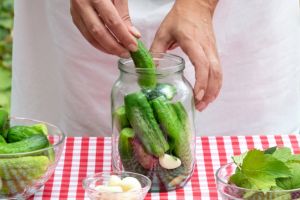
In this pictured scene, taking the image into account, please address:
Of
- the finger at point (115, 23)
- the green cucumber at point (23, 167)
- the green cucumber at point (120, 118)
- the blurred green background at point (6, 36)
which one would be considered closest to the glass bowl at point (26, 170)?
the green cucumber at point (23, 167)

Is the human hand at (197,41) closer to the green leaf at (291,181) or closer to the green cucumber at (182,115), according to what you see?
the green cucumber at (182,115)

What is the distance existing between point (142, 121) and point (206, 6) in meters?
0.36

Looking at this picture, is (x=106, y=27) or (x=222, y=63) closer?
(x=106, y=27)

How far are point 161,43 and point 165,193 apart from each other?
29 cm

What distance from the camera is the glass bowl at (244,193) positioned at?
58.4 inches

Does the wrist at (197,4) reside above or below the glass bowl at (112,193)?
above

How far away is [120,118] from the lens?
1710 mm

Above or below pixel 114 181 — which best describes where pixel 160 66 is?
above

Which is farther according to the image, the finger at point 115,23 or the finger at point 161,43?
the finger at point 161,43

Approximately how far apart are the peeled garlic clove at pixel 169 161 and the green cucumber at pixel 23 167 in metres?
0.19

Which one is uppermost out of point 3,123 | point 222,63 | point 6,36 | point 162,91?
point 162,91

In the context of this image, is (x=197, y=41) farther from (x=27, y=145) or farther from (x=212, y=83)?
(x=27, y=145)

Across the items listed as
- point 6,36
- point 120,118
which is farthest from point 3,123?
point 6,36

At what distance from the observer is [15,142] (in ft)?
5.54
